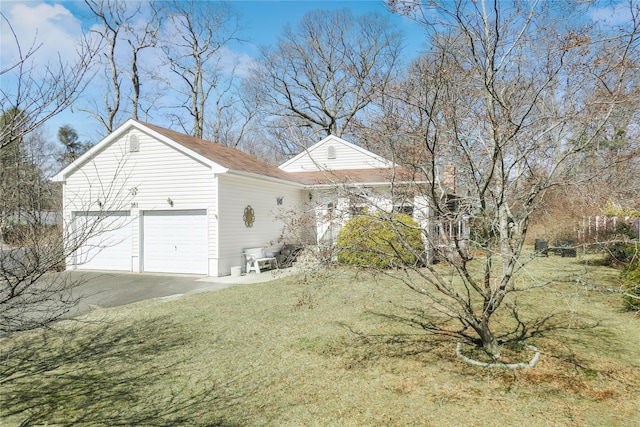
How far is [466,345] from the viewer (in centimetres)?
528

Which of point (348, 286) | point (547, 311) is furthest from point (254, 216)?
point (547, 311)

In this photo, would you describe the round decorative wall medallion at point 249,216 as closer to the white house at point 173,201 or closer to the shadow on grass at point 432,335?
the white house at point 173,201

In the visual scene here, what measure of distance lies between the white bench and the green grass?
555cm

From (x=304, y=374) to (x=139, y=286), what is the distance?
25.1 feet

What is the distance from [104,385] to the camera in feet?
14.2

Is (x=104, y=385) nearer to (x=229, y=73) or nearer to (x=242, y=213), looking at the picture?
(x=242, y=213)

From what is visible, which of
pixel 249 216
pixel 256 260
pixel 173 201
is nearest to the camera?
pixel 173 201

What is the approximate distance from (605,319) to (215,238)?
379 inches

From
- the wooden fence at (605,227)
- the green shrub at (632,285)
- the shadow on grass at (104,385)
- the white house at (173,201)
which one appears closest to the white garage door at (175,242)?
the white house at (173,201)

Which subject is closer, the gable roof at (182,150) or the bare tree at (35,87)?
the bare tree at (35,87)

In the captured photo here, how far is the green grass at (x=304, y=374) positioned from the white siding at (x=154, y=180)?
18.4 ft

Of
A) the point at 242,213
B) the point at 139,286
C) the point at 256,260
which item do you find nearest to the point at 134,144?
the point at 242,213

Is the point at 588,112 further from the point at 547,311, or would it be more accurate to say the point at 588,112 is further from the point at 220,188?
the point at 220,188

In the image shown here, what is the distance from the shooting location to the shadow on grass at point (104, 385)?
3.66 metres
